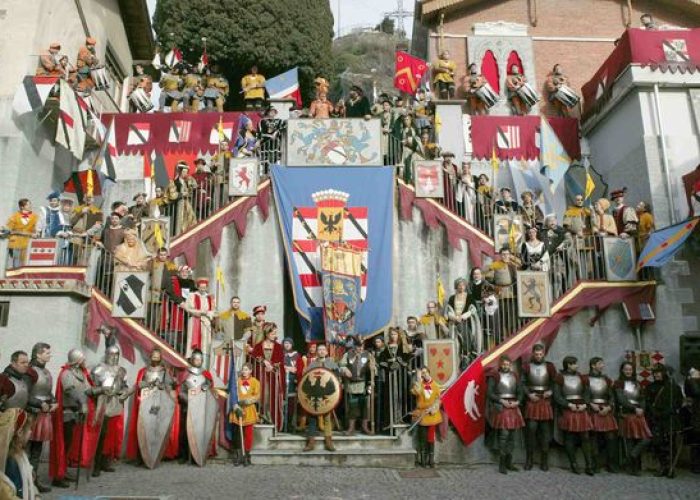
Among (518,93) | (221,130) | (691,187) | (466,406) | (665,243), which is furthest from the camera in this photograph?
(518,93)

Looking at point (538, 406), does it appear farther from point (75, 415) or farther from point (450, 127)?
point (450, 127)

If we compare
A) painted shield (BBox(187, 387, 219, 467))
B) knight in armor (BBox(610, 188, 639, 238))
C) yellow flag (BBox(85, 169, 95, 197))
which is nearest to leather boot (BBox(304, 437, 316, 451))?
painted shield (BBox(187, 387, 219, 467))

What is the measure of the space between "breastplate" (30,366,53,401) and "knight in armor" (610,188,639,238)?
31.8 ft

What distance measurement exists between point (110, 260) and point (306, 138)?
5.38 m

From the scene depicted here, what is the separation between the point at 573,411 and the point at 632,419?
0.87 meters

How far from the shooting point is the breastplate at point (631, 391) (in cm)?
1002

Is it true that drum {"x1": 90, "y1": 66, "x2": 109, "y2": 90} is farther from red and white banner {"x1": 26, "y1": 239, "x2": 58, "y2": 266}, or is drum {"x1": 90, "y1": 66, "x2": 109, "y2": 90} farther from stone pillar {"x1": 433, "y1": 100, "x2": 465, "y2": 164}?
stone pillar {"x1": 433, "y1": 100, "x2": 465, "y2": 164}

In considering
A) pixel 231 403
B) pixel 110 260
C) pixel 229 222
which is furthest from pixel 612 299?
pixel 110 260

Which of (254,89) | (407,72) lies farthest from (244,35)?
(407,72)

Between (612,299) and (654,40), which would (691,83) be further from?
(612,299)

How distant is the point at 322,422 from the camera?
10234mm

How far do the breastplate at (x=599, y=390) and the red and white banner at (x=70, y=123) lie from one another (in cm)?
1216

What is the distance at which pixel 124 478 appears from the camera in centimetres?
889

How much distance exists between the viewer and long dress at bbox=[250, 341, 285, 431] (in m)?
10.8
